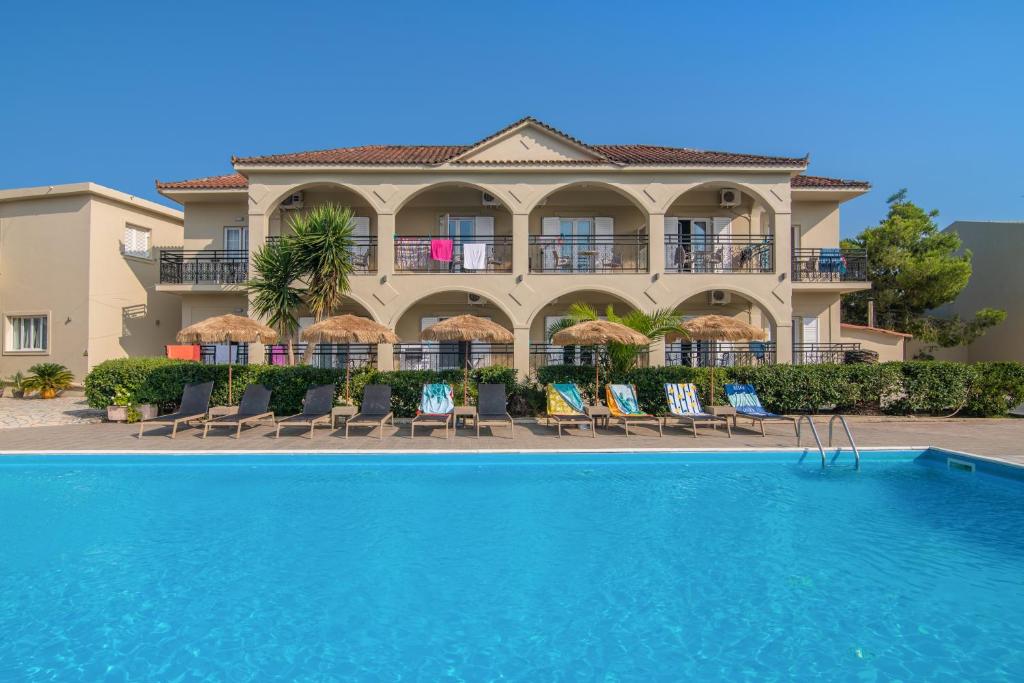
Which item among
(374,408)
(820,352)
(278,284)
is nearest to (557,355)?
(374,408)

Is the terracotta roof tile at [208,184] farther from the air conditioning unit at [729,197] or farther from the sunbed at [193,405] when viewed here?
the air conditioning unit at [729,197]

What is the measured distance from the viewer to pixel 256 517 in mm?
6711

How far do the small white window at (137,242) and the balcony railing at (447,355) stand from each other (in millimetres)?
11554

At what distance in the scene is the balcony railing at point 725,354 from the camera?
16812 mm

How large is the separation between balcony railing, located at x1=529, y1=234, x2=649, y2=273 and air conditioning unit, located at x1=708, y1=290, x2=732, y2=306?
9.02 feet

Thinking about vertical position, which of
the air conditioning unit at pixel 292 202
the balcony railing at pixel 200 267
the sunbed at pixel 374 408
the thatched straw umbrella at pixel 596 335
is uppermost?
the air conditioning unit at pixel 292 202

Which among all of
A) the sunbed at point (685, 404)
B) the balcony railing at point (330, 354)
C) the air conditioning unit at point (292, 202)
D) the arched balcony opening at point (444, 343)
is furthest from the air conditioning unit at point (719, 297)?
the air conditioning unit at point (292, 202)

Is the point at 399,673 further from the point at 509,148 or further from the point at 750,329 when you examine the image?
the point at 509,148

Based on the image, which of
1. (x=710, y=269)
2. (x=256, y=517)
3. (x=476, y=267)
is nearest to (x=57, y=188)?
(x=476, y=267)

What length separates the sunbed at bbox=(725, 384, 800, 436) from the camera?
11.4 meters

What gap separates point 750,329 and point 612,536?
794cm

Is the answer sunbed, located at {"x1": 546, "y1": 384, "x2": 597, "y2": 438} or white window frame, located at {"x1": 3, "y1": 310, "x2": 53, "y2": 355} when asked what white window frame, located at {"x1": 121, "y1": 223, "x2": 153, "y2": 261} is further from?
sunbed, located at {"x1": 546, "y1": 384, "x2": 597, "y2": 438}

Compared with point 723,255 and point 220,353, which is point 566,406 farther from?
point 220,353

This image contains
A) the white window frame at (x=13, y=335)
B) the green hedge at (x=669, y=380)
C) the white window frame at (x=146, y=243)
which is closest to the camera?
the green hedge at (x=669, y=380)
